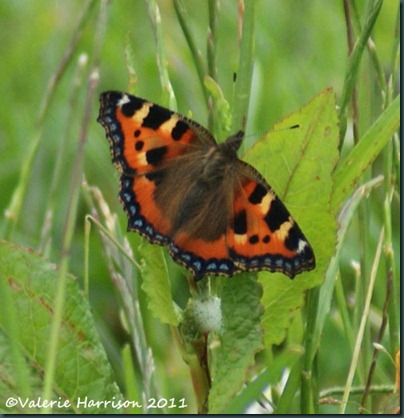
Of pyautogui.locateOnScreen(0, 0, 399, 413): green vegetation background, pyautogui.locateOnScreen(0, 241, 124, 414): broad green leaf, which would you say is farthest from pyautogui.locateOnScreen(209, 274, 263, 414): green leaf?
pyautogui.locateOnScreen(0, 0, 399, 413): green vegetation background

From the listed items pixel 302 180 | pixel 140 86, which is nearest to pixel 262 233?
pixel 302 180

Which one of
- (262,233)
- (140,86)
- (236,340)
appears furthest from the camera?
(140,86)

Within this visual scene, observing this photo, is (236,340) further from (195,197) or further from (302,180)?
(195,197)

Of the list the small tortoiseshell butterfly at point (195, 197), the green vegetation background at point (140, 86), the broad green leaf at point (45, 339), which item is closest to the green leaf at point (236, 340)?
the small tortoiseshell butterfly at point (195, 197)

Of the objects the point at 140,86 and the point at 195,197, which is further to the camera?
the point at 140,86

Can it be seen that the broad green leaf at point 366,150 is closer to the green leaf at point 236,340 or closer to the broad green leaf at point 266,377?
the green leaf at point 236,340

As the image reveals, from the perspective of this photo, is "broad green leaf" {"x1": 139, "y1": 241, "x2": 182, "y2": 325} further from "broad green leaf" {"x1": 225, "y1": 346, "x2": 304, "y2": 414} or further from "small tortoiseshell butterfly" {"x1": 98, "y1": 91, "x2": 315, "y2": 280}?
"broad green leaf" {"x1": 225, "y1": 346, "x2": 304, "y2": 414}
